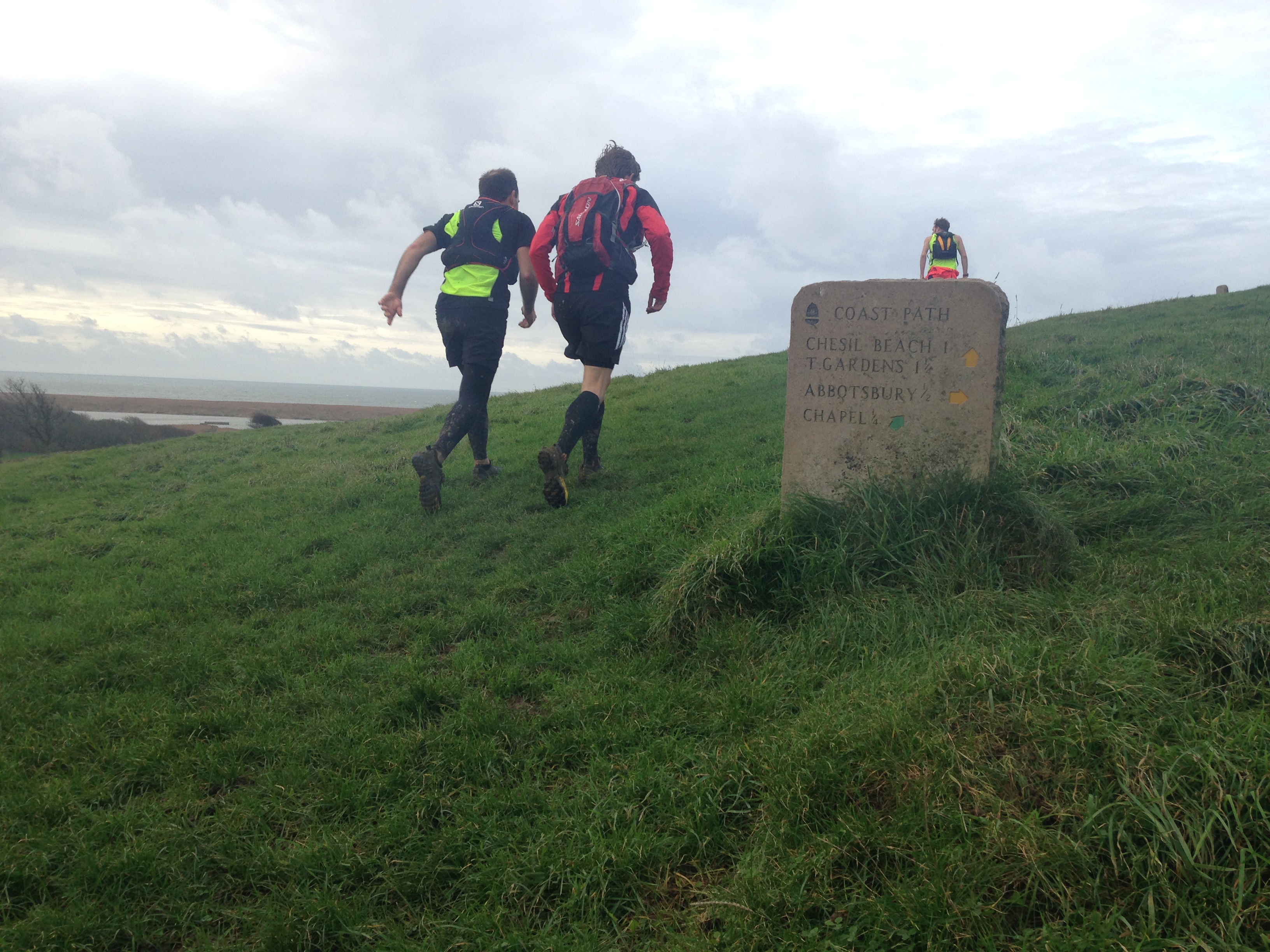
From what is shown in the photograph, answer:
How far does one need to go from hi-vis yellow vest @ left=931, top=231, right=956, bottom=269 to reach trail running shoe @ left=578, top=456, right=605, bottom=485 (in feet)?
25.3

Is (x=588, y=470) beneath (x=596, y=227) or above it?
beneath

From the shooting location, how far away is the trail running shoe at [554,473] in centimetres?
540

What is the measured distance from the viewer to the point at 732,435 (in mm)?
7387

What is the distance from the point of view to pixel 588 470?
247 inches

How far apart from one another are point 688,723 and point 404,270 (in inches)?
186

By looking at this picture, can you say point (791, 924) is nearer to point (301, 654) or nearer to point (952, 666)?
point (952, 666)

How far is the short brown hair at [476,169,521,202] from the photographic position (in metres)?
6.29

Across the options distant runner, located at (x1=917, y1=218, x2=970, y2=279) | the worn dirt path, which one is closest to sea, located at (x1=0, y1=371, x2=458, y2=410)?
the worn dirt path

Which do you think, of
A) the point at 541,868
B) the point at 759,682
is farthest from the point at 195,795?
the point at 759,682

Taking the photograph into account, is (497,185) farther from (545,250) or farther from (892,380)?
(892,380)

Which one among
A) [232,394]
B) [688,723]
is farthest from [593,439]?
[232,394]

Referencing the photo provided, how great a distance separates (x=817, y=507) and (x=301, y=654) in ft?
8.88

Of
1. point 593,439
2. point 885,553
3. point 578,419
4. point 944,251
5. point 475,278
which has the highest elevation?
point 944,251

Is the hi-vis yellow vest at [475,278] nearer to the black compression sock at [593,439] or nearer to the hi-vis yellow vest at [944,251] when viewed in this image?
the black compression sock at [593,439]
